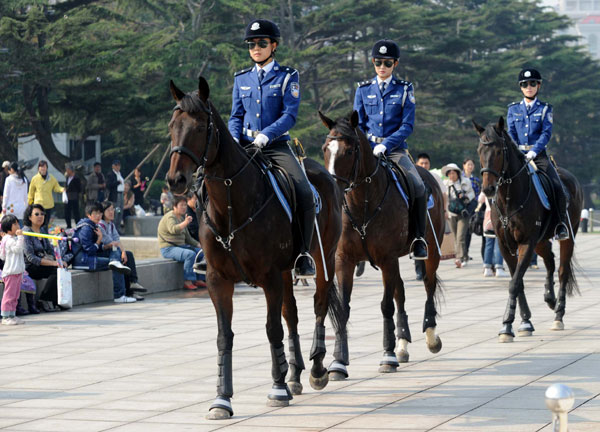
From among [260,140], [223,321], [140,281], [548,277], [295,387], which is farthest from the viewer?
[140,281]

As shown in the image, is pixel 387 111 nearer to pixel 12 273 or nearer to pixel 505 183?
pixel 505 183

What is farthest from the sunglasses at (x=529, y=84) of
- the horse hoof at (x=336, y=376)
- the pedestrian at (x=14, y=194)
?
the pedestrian at (x=14, y=194)

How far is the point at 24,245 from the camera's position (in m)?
14.9

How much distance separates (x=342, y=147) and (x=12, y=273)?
221 inches

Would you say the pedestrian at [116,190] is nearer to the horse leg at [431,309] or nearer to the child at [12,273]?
the child at [12,273]

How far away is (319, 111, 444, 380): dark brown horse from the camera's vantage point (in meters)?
10.4

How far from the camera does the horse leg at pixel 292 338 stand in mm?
9539

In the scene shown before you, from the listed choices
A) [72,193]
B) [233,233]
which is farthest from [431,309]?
[72,193]

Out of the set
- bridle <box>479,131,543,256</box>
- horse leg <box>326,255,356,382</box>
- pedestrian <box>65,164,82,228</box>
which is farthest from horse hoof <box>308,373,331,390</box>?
pedestrian <box>65,164,82,228</box>

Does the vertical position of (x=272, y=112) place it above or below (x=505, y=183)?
above

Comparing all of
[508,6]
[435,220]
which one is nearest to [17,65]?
[435,220]

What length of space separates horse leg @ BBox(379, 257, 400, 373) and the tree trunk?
958 inches

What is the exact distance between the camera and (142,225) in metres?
31.7

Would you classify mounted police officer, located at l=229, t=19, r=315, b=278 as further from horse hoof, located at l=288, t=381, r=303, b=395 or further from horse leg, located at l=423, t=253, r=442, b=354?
horse leg, located at l=423, t=253, r=442, b=354
